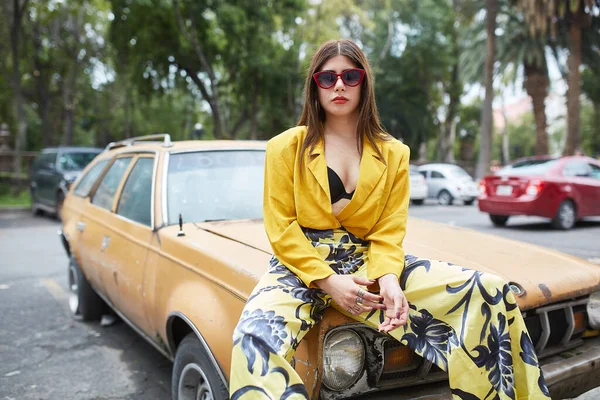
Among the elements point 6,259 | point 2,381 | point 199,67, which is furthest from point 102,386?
point 199,67

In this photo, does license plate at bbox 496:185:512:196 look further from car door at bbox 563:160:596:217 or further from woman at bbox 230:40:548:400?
woman at bbox 230:40:548:400

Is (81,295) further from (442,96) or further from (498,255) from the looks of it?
(442,96)

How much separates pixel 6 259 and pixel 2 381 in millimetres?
4600

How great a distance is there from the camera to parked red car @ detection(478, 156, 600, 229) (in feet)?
31.2

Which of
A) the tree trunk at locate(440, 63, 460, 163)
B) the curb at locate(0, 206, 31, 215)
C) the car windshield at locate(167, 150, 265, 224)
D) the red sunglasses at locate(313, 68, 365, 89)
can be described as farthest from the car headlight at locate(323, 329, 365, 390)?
the tree trunk at locate(440, 63, 460, 163)

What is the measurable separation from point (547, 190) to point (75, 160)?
1060 cm

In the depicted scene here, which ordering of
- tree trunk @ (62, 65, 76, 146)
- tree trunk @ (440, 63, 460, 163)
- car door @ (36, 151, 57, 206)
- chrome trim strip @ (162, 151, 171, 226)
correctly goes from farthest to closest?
tree trunk @ (440, 63, 460, 163)
tree trunk @ (62, 65, 76, 146)
car door @ (36, 151, 57, 206)
chrome trim strip @ (162, 151, 171, 226)

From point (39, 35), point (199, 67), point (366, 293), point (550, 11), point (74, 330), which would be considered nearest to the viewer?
point (366, 293)

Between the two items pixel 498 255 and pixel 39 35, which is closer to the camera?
pixel 498 255

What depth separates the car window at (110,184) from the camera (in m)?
4.05

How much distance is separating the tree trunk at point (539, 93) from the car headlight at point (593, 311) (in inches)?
A: 861

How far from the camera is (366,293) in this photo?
1.90 metres

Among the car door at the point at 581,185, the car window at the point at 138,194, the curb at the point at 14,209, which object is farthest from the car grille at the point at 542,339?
the curb at the point at 14,209

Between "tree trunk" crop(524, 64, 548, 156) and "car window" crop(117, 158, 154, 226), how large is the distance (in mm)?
22090
